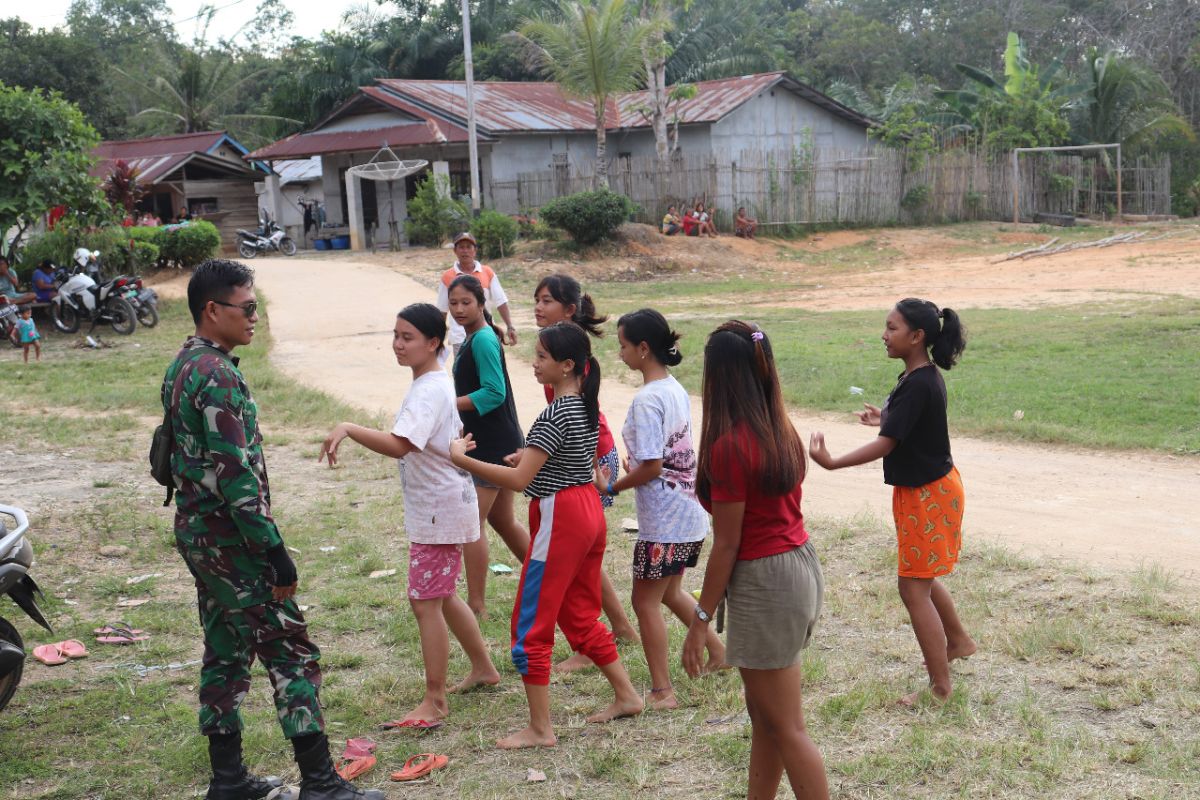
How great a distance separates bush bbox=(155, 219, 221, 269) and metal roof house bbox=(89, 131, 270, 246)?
23.4 ft

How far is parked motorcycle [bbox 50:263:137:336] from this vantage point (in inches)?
672

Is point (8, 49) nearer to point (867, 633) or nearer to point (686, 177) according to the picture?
point (686, 177)

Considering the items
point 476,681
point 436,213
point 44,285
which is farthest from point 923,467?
point 436,213

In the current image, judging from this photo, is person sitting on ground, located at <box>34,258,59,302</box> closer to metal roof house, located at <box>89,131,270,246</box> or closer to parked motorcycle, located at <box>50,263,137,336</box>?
parked motorcycle, located at <box>50,263,137,336</box>

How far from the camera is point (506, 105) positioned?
31.6 meters

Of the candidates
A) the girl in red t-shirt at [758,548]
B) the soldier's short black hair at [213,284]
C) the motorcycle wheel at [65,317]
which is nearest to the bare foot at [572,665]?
the girl in red t-shirt at [758,548]

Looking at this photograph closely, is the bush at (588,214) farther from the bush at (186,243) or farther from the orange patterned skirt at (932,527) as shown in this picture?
the orange patterned skirt at (932,527)

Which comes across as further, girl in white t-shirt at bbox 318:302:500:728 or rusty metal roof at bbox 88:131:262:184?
rusty metal roof at bbox 88:131:262:184

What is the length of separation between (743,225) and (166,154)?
1616 centimetres

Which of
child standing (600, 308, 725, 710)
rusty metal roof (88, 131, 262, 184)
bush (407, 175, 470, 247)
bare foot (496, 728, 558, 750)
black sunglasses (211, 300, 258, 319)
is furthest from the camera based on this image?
rusty metal roof (88, 131, 262, 184)

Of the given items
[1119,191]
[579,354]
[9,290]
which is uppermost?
[1119,191]

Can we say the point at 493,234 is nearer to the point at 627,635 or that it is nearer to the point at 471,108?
the point at 471,108

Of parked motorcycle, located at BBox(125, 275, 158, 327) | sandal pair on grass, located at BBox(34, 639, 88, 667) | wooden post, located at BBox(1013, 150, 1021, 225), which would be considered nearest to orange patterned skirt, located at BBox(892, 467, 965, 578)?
sandal pair on grass, located at BBox(34, 639, 88, 667)

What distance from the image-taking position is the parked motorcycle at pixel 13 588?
419cm
